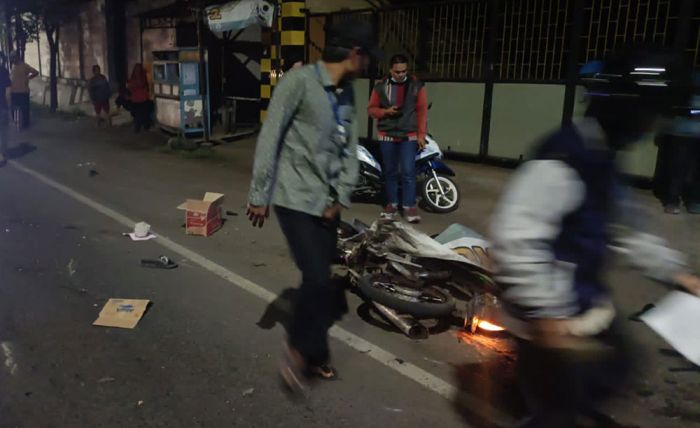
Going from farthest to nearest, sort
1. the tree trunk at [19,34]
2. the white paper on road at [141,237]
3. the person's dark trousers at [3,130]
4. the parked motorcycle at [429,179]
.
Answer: the tree trunk at [19,34] < the person's dark trousers at [3,130] < the parked motorcycle at [429,179] < the white paper on road at [141,237]

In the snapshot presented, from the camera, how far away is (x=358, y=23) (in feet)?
11.3

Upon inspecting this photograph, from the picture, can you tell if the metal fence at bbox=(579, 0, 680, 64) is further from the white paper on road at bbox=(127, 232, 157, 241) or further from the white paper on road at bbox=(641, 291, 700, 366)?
the white paper on road at bbox=(641, 291, 700, 366)

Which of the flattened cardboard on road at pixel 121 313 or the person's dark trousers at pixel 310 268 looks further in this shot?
the flattened cardboard on road at pixel 121 313

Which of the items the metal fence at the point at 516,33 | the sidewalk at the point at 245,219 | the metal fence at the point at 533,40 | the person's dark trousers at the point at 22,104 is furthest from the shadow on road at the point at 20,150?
→ the metal fence at the point at 533,40

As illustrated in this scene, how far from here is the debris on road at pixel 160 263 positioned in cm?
572

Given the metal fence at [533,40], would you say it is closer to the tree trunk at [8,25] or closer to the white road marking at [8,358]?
the white road marking at [8,358]

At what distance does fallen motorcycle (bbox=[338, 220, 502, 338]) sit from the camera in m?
4.36

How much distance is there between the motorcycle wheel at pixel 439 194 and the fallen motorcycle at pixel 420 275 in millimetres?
2813

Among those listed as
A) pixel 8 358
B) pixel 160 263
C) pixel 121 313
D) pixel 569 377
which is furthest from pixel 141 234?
pixel 569 377

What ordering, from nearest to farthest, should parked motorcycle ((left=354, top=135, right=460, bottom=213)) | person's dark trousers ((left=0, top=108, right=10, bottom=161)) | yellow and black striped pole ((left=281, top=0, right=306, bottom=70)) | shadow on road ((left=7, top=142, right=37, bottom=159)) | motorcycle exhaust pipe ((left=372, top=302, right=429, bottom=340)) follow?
motorcycle exhaust pipe ((left=372, top=302, right=429, bottom=340))
parked motorcycle ((left=354, top=135, right=460, bottom=213))
person's dark trousers ((left=0, top=108, right=10, bottom=161))
shadow on road ((left=7, top=142, right=37, bottom=159))
yellow and black striped pole ((left=281, top=0, right=306, bottom=70))

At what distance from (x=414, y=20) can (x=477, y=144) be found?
2790 mm

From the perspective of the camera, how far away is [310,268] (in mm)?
3334

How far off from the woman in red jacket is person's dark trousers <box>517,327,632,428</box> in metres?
16.7

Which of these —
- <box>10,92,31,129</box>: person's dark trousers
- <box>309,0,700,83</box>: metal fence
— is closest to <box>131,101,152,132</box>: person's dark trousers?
<box>10,92,31,129</box>: person's dark trousers
